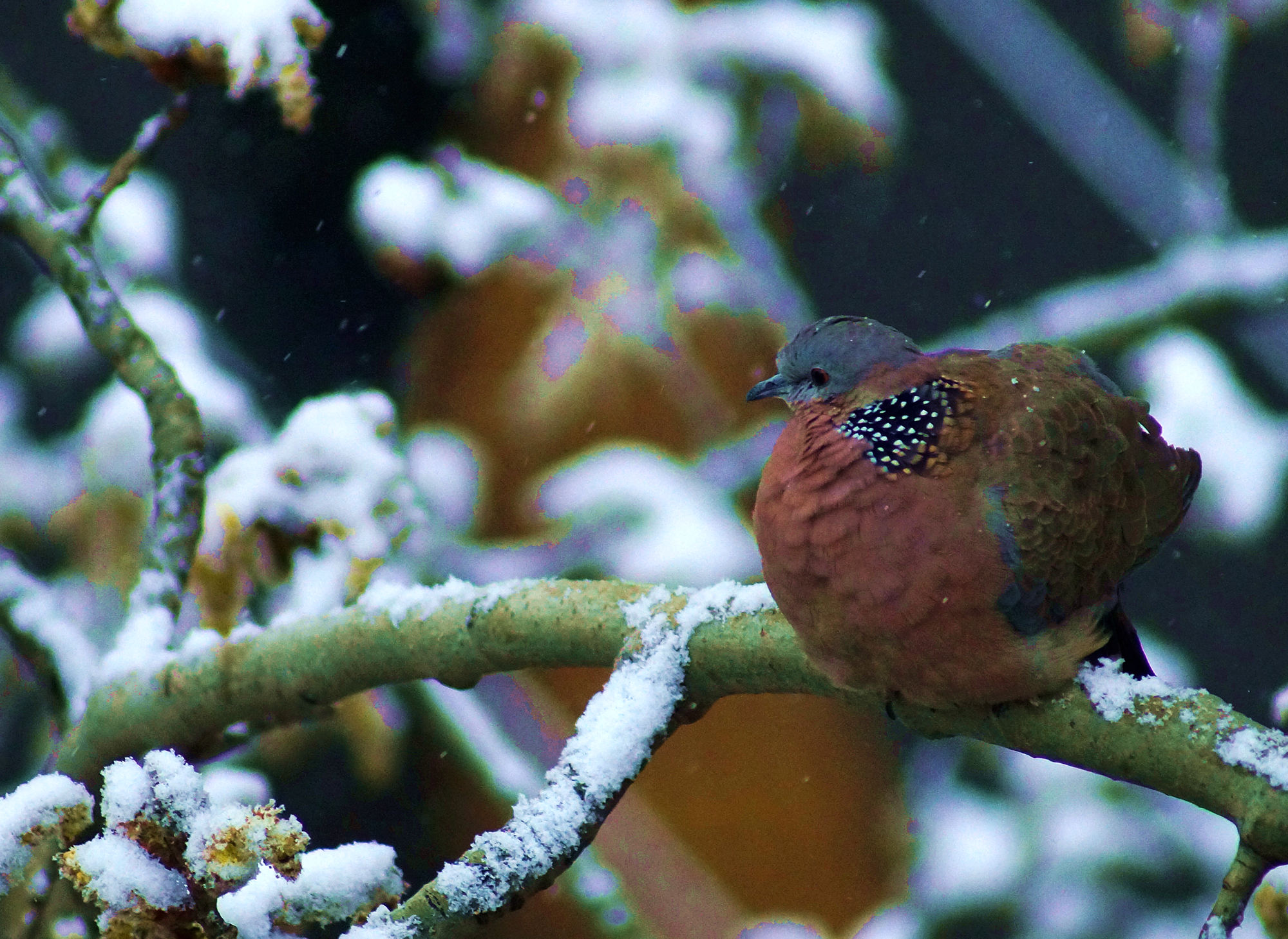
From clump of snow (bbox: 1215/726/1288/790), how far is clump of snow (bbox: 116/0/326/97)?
1241 millimetres

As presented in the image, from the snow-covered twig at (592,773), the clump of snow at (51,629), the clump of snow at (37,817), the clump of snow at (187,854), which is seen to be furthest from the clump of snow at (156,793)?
the clump of snow at (51,629)

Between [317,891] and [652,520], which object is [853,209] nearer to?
[652,520]

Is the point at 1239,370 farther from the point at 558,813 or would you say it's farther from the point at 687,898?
the point at 558,813

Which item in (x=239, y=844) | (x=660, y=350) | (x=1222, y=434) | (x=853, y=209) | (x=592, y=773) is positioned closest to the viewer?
(x=239, y=844)

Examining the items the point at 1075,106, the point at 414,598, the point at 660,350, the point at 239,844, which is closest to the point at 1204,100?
the point at 1075,106

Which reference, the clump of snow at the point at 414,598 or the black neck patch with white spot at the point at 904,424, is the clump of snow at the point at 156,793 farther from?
the black neck patch with white spot at the point at 904,424

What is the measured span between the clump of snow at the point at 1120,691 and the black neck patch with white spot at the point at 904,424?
0.93 ft

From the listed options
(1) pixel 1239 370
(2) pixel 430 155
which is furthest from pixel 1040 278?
(2) pixel 430 155

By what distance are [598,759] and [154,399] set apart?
0.84m

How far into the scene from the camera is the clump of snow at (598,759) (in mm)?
1033

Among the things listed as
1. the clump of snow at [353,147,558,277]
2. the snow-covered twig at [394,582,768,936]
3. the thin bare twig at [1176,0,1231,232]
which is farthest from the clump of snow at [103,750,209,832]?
the thin bare twig at [1176,0,1231,232]

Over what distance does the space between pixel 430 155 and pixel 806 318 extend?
1.31 m

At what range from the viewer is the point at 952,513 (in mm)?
1295

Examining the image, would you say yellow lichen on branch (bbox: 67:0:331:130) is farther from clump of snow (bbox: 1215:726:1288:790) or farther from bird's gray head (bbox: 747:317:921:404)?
clump of snow (bbox: 1215:726:1288:790)
